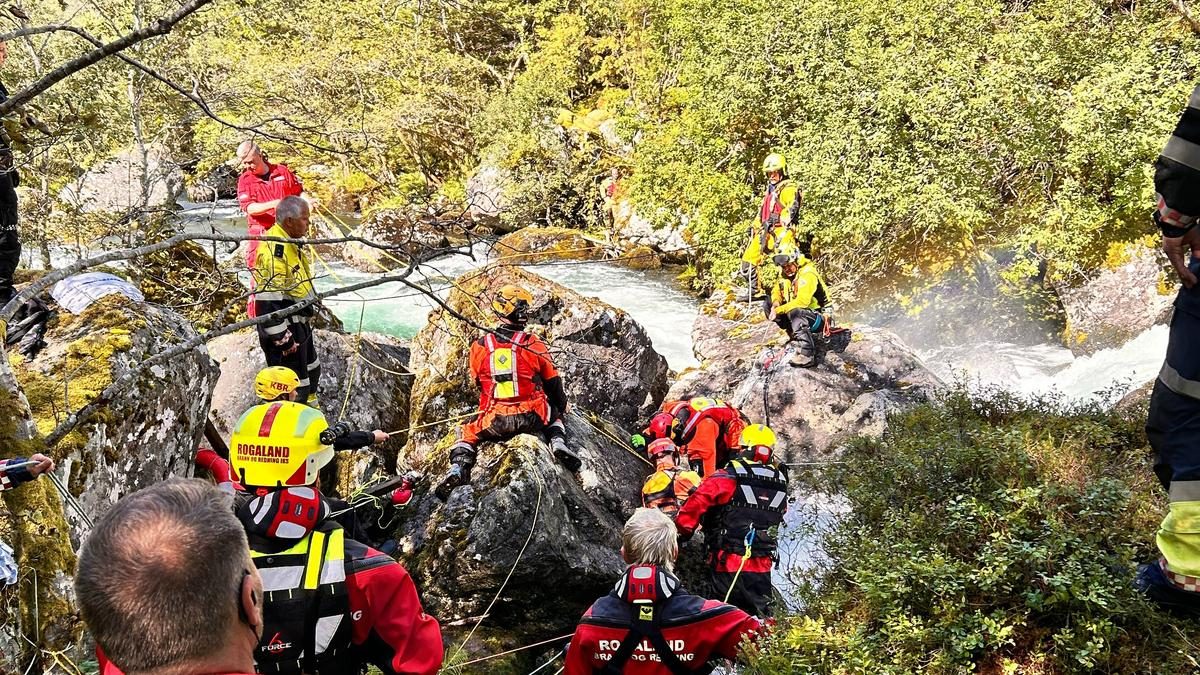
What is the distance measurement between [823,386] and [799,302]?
124cm

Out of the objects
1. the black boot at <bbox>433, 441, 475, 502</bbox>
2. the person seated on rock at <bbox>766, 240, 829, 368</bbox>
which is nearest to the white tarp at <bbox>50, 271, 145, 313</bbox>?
the black boot at <bbox>433, 441, 475, 502</bbox>

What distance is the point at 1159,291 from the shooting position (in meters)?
11.4

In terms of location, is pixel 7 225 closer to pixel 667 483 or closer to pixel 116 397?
pixel 116 397

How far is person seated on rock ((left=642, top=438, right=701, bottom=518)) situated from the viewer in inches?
268

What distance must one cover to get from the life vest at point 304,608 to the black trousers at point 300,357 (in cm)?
325

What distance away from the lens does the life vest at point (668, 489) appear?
22.3ft

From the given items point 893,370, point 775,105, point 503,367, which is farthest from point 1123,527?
point 775,105

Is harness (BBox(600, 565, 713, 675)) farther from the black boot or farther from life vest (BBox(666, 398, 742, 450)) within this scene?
life vest (BBox(666, 398, 742, 450))

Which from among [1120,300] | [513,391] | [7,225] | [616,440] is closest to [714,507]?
[513,391]

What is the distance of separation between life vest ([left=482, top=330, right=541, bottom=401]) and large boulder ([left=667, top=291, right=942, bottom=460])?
4.35 meters

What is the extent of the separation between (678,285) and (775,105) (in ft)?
16.8

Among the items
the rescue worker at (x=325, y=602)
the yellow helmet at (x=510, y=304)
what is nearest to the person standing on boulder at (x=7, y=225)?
the rescue worker at (x=325, y=602)

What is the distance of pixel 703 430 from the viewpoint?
6957 millimetres

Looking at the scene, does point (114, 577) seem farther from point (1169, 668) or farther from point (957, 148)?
point (957, 148)
